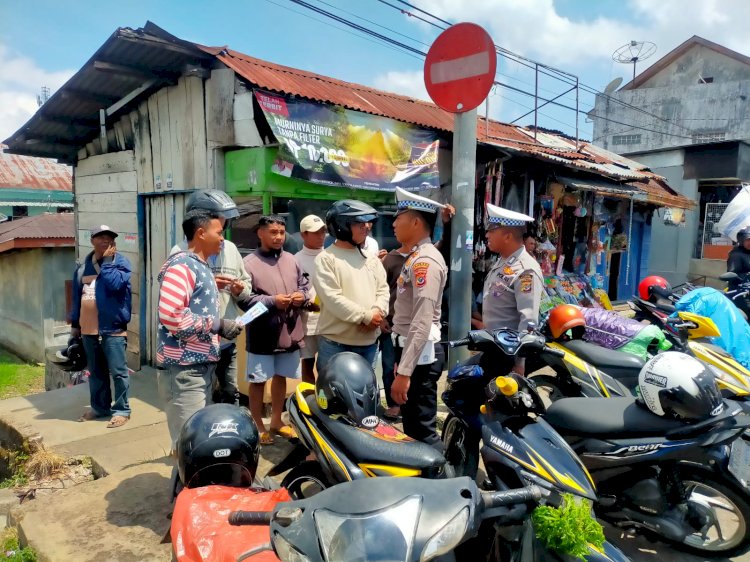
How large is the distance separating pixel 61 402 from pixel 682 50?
28.6 meters

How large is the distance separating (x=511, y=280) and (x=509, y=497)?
222 cm

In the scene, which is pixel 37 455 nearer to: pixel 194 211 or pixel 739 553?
pixel 194 211

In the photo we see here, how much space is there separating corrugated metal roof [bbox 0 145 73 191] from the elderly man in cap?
50.2ft

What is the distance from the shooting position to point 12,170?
1838cm

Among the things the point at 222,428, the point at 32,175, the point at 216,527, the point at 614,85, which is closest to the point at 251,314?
the point at 222,428

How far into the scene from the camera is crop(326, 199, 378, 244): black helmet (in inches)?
131

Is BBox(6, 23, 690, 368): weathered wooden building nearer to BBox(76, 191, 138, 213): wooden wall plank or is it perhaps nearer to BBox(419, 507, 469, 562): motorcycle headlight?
BBox(76, 191, 138, 213): wooden wall plank

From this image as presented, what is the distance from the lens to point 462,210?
3.52 meters

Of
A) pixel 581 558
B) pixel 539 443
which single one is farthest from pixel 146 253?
pixel 581 558

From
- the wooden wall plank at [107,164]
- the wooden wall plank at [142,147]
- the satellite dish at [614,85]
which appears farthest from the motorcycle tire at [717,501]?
the satellite dish at [614,85]

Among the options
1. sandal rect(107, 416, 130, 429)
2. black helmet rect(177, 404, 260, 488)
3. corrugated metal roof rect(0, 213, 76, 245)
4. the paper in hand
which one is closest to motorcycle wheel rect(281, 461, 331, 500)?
black helmet rect(177, 404, 260, 488)

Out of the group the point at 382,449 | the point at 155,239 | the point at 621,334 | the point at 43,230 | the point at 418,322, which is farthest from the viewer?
the point at 43,230

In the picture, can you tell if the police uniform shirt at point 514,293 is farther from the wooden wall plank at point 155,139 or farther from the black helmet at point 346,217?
the wooden wall plank at point 155,139

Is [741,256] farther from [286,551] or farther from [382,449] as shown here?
[286,551]
